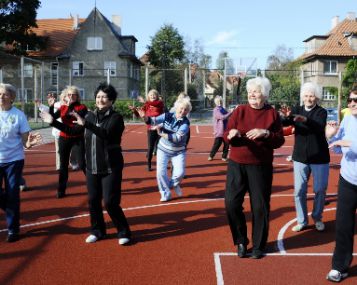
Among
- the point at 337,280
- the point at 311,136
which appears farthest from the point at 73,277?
the point at 311,136

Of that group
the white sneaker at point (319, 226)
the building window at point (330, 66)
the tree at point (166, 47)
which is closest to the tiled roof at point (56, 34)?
the tree at point (166, 47)

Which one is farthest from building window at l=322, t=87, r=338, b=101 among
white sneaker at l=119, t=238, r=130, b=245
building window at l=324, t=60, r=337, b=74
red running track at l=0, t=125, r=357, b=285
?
white sneaker at l=119, t=238, r=130, b=245

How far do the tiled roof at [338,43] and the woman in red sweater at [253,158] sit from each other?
45.3 metres

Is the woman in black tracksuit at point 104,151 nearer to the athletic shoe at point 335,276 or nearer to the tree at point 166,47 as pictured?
the athletic shoe at point 335,276

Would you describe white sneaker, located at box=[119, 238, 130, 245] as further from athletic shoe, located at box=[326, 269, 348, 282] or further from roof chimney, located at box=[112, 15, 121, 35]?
roof chimney, located at box=[112, 15, 121, 35]

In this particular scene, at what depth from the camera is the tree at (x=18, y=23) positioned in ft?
140

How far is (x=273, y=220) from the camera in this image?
21.7ft

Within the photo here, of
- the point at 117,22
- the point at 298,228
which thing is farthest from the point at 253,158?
the point at 117,22

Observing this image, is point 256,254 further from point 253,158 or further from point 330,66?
point 330,66

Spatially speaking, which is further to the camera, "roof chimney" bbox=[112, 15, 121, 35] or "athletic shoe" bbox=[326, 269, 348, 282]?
"roof chimney" bbox=[112, 15, 121, 35]

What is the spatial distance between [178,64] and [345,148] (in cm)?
5071

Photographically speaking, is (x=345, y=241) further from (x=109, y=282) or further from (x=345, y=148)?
(x=109, y=282)

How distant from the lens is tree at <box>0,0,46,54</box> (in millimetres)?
42531

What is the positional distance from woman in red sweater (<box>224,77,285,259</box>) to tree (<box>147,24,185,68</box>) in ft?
148
